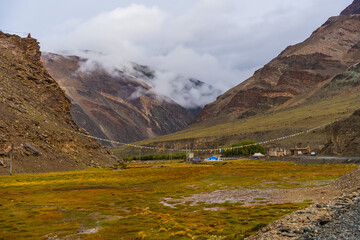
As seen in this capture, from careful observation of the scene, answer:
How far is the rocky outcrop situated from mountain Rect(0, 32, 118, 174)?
5869 cm

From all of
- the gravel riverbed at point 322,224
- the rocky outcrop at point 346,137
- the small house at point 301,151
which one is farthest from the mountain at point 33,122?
the gravel riverbed at point 322,224

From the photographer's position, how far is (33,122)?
3110 inches

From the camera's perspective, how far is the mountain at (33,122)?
6850 centimetres

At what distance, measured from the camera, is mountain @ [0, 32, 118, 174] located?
68.5 metres

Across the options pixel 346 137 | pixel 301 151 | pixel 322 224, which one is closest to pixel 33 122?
pixel 346 137

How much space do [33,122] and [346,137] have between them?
70.4 meters

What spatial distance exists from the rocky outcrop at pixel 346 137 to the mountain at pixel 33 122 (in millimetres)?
58692

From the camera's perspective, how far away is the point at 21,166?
65.5 m

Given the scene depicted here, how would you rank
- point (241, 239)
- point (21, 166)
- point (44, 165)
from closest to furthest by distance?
point (241, 239)
point (21, 166)
point (44, 165)

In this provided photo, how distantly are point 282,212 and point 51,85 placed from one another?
9730cm

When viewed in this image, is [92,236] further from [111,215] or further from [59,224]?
[111,215]

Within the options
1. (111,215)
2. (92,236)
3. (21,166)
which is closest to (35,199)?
(111,215)

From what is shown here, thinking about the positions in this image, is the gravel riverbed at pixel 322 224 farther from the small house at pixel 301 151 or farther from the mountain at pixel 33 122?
the small house at pixel 301 151

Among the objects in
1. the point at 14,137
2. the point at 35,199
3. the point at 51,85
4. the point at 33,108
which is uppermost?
the point at 51,85
